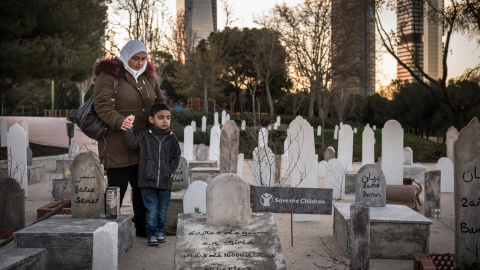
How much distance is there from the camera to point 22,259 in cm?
374

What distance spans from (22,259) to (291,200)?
8.50ft

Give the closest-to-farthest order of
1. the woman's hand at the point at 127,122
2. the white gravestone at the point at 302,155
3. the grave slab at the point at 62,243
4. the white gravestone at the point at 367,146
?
the grave slab at the point at 62,243 → the woman's hand at the point at 127,122 → the white gravestone at the point at 302,155 → the white gravestone at the point at 367,146

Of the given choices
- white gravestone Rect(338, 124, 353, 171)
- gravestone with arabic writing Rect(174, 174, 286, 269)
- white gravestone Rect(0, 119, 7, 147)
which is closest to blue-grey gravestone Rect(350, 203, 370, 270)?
Result: gravestone with arabic writing Rect(174, 174, 286, 269)

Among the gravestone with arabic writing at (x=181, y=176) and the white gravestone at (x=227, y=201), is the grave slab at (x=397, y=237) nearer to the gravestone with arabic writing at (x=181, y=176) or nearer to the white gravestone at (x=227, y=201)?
the white gravestone at (x=227, y=201)

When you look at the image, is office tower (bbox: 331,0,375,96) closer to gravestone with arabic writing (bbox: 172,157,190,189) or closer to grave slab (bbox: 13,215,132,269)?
gravestone with arabic writing (bbox: 172,157,190,189)

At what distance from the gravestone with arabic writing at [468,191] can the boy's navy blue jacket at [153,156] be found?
2.76 m

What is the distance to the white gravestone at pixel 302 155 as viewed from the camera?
709 cm

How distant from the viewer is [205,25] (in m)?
59.4

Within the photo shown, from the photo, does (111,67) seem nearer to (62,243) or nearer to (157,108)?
(157,108)

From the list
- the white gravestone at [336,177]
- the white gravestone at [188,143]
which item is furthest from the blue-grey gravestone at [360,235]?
the white gravestone at [188,143]

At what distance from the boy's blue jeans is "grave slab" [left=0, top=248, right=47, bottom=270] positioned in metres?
1.51

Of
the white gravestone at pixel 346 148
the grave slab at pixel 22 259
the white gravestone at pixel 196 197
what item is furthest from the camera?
the white gravestone at pixel 346 148

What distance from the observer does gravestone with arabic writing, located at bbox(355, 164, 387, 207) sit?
19.9ft

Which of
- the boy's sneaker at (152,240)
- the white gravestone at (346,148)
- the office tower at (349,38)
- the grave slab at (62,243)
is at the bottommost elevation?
the boy's sneaker at (152,240)
